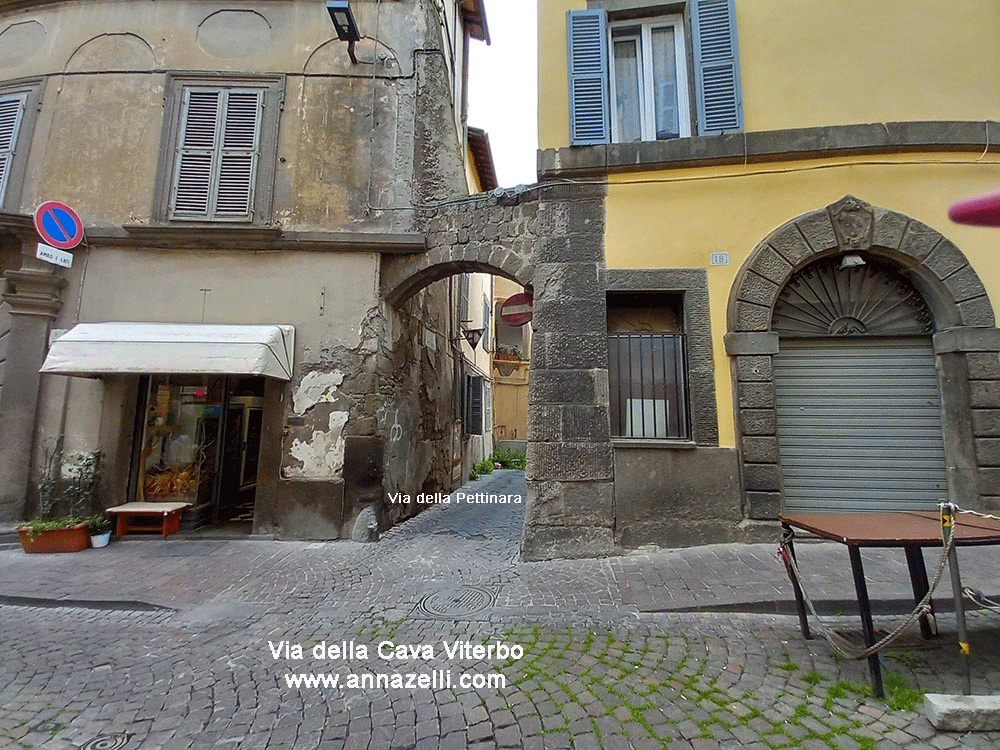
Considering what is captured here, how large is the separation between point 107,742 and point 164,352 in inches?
165

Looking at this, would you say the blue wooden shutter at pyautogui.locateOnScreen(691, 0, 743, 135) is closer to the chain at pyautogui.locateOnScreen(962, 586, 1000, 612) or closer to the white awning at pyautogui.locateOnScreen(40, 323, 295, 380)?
the chain at pyautogui.locateOnScreen(962, 586, 1000, 612)

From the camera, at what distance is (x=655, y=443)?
4.99 metres

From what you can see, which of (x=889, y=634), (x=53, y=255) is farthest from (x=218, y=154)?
(x=889, y=634)

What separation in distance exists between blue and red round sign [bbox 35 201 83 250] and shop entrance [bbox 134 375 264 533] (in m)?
1.91

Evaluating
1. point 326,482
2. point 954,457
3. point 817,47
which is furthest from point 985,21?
point 326,482

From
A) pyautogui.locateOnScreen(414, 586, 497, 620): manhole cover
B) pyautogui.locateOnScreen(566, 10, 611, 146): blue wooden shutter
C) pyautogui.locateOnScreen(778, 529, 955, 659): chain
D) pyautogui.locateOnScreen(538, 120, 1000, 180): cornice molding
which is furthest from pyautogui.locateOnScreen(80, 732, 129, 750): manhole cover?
pyautogui.locateOnScreen(566, 10, 611, 146): blue wooden shutter

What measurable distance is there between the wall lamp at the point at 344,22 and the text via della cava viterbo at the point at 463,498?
6.47m

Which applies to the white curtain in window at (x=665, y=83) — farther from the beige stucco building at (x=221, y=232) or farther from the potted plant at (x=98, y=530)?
the potted plant at (x=98, y=530)

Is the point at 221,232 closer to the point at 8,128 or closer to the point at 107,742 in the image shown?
the point at 8,128

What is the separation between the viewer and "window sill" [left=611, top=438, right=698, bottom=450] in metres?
4.93

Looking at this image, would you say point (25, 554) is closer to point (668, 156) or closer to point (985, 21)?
point (668, 156)

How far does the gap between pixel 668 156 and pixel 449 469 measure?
7018 millimetres

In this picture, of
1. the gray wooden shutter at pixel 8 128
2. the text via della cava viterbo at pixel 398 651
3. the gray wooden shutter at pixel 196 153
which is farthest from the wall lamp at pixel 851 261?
the gray wooden shutter at pixel 8 128

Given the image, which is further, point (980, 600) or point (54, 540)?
point (54, 540)
